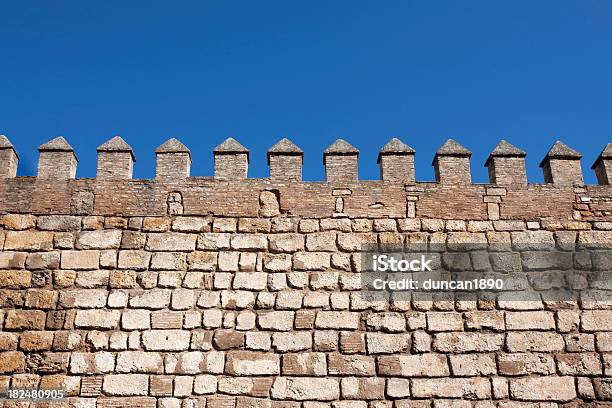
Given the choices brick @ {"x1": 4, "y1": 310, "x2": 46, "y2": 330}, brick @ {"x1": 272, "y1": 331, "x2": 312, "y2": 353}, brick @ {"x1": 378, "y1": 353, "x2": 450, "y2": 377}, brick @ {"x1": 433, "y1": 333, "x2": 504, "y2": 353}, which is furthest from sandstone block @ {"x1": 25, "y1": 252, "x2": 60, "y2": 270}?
brick @ {"x1": 433, "y1": 333, "x2": 504, "y2": 353}

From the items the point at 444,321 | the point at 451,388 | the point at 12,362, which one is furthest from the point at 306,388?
the point at 12,362

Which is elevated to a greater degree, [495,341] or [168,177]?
[168,177]

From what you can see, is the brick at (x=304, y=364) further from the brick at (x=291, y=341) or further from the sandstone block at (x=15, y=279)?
the sandstone block at (x=15, y=279)

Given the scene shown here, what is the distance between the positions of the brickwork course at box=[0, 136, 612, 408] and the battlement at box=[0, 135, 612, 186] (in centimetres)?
2

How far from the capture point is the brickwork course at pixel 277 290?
5625mm

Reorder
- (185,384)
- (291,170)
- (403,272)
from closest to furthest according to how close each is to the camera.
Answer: (185,384) → (403,272) → (291,170)

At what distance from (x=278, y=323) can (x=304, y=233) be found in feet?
3.31

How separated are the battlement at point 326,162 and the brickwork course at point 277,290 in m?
0.02

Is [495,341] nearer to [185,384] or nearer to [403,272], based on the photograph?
[403,272]

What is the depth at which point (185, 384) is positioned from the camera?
5.59 m

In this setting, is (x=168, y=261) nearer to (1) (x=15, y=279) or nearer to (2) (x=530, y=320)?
(1) (x=15, y=279)

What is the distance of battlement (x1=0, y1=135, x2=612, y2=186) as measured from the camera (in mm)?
6453

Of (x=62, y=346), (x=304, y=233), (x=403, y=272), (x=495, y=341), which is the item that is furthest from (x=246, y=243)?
(x=495, y=341)

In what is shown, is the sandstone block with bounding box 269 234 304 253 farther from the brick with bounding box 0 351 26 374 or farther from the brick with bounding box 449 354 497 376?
the brick with bounding box 0 351 26 374
